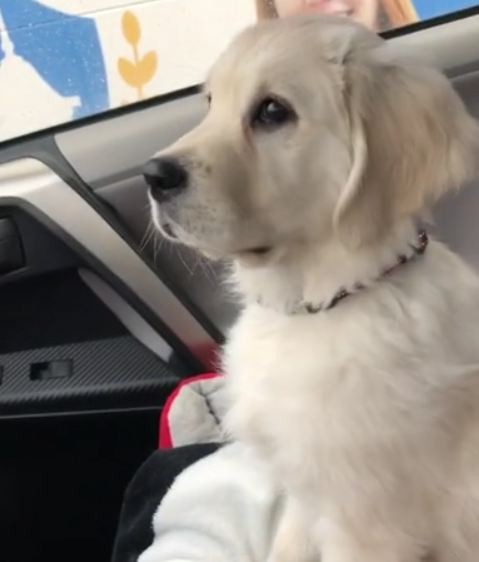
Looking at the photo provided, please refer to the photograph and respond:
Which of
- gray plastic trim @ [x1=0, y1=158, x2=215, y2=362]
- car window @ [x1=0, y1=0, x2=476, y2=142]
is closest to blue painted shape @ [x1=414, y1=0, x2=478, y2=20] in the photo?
car window @ [x1=0, y1=0, x2=476, y2=142]

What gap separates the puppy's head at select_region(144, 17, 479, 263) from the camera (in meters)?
1.50

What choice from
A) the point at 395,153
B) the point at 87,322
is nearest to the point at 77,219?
the point at 87,322

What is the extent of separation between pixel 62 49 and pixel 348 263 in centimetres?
93

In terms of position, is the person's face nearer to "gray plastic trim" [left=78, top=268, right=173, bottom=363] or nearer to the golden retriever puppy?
"gray plastic trim" [left=78, top=268, right=173, bottom=363]

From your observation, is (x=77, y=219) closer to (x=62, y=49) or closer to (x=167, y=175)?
(x=62, y=49)

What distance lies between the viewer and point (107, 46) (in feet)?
7.57

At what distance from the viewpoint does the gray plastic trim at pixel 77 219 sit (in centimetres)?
209

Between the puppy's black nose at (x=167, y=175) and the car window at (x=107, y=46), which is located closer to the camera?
the puppy's black nose at (x=167, y=175)

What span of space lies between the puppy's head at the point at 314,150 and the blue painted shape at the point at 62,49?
0.75 metres

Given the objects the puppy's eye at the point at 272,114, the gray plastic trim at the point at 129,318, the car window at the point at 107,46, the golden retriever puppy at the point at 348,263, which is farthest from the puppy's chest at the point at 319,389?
the car window at the point at 107,46

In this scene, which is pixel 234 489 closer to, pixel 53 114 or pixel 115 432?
pixel 115 432

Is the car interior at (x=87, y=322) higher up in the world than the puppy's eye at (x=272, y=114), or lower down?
lower down

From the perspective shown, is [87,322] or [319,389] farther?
[87,322]

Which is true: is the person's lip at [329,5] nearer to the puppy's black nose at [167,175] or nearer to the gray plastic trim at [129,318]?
the gray plastic trim at [129,318]
